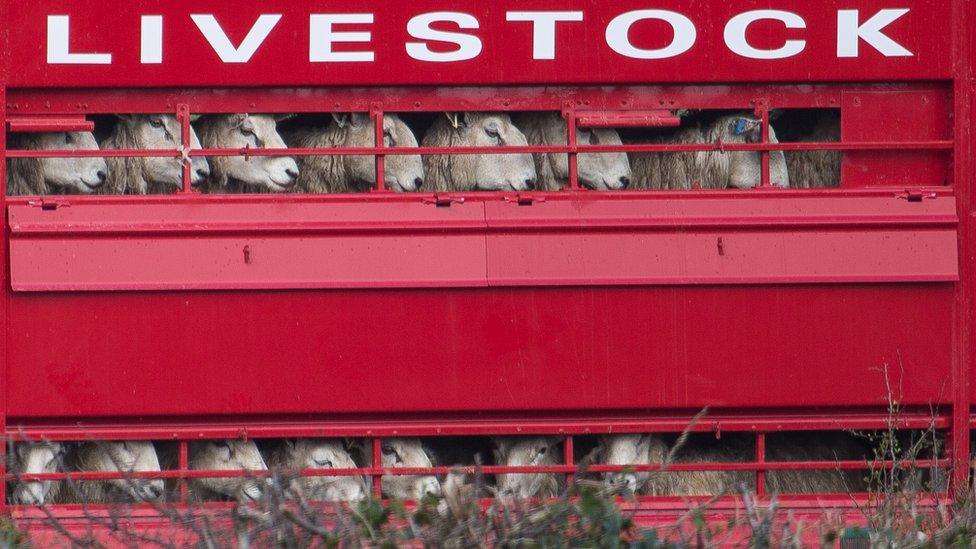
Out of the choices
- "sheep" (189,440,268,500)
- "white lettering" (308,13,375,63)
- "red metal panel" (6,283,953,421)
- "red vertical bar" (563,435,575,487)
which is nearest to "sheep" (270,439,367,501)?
"sheep" (189,440,268,500)

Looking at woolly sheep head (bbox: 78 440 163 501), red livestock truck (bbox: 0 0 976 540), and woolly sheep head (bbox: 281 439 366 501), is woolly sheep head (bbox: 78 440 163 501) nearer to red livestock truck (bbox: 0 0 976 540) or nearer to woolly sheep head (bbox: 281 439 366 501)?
red livestock truck (bbox: 0 0 976 540)

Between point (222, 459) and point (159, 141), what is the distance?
150 centimetres

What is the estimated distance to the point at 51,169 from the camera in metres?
6.33

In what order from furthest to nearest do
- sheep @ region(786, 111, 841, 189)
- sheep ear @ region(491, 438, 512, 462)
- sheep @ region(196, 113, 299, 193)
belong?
sheep @ region(786, 111, 841, 189) → sheep @ region(196, 113, 299, 193) → sheep ear @ region(491, 438, 512, 462)

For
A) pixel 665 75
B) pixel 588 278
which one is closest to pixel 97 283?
pixel 588 278

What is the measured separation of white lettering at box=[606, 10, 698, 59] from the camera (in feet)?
20.2

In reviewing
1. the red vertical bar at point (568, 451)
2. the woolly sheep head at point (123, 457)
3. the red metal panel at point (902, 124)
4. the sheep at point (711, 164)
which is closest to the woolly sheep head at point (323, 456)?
→ the woolly sheep head at point (123, 457)

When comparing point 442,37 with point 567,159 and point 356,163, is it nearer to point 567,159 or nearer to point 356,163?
point 356,163

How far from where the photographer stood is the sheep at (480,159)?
20.9 ft

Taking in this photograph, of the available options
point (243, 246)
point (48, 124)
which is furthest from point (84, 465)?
point (48, 124)

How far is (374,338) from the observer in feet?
19.7

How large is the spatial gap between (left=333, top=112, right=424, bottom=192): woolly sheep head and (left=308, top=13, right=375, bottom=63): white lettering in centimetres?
35

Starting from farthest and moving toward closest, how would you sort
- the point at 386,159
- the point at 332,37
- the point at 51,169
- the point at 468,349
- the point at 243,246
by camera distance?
the point at 386,159
the point at 51,169
the point at 332,37
the point at 468,349
the point at 243,246

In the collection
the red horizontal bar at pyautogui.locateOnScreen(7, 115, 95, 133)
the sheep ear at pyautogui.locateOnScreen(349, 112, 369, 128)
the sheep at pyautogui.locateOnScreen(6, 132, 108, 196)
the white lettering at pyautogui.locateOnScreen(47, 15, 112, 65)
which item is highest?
the white lettering at pyautogui.locateOnScreen(47, 15, 112, 65)
